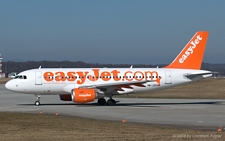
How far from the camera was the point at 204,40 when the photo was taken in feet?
128

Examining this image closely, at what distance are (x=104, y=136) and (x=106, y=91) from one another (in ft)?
61.0

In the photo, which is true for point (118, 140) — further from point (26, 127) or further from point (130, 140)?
point (26, 127)

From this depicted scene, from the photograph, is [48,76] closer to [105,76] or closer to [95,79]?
[95,79]

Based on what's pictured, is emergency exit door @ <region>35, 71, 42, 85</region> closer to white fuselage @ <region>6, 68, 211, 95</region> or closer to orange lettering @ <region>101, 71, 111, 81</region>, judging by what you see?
white fuselage @ <region>6, 68, 211, 95</region>

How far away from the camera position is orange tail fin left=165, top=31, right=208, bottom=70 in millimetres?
38469

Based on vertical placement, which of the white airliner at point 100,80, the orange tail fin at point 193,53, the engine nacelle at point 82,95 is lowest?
the engine nacelle at point 82,95

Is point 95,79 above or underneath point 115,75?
underneath

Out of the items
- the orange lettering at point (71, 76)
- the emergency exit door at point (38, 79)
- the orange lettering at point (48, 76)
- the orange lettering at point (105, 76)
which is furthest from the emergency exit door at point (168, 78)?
the emergency exit door at point (38, 79)

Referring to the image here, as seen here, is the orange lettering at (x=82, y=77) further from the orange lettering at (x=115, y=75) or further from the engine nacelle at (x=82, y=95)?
the orange lettering at (x=115, y=75)

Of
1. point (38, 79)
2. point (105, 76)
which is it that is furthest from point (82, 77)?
point (38, 79)

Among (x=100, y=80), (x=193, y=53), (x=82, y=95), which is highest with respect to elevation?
(x=193, y=53)

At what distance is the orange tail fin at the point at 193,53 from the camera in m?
38.5

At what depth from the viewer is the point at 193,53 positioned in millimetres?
38594

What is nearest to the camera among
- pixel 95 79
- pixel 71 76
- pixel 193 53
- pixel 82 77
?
pixel 71 76
